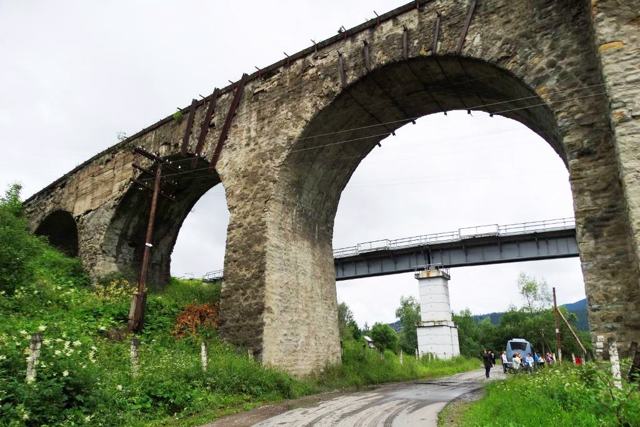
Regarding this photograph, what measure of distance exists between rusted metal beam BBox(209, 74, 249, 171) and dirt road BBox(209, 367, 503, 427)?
6913mm

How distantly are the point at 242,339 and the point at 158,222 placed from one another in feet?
24.0

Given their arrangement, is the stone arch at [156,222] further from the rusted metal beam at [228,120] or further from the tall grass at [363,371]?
the tall grass at [363,371]

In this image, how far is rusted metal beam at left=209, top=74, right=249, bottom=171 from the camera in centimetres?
1300

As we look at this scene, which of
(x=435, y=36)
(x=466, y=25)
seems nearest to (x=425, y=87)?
(x=435, y=36)

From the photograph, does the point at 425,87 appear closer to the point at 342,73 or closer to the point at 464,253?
the point at 342,73

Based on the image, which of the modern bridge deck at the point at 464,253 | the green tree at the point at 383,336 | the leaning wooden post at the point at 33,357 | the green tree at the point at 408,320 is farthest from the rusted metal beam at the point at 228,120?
the green tree at the point at 408,320

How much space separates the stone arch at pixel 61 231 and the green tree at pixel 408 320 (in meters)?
42.8

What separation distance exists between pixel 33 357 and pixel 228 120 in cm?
869

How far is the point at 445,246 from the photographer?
1043 inches

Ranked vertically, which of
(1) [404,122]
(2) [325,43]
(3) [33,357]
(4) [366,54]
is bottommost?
(3) [33,357]

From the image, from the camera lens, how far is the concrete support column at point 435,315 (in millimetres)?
26234

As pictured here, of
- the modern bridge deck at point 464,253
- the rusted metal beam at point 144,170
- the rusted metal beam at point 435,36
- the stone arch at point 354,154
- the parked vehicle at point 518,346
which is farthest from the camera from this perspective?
the parked vehicle at point 518,346

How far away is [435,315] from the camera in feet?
88.3

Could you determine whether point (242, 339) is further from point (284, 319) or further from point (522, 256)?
point (522, 256)
